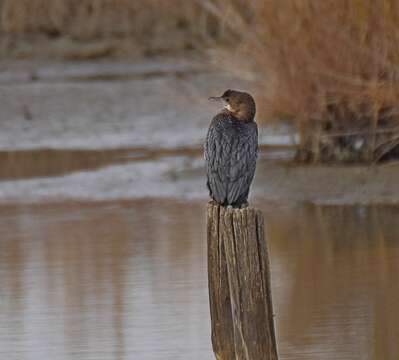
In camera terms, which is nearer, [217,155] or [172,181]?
[217,155]

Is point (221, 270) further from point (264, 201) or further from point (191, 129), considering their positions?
point (191, 129)

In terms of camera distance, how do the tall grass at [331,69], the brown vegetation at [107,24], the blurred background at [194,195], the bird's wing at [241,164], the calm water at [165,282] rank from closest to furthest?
the bird's wing at [241,164], the calm water at [165,282], the blurred background at [194,195], the tall grass at [331,69], the brown vegetation at [107,24]

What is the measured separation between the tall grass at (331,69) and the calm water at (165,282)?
1294mm

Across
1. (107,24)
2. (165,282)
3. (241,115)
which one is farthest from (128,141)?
(241,115)

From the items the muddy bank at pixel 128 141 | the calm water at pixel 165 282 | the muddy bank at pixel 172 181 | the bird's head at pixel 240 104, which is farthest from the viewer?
the muddy bank at pixel 128 141

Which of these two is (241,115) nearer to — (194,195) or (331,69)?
(331,69)

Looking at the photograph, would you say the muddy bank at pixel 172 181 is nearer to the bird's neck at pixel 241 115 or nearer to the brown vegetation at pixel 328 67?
the brown vegetation at pixel 328 67

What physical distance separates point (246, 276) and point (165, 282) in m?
3.23

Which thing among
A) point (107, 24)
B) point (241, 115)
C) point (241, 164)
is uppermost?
point (107, 24)

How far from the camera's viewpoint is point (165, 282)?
34.5ft

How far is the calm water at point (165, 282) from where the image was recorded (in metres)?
8.84

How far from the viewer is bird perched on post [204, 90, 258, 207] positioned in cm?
778

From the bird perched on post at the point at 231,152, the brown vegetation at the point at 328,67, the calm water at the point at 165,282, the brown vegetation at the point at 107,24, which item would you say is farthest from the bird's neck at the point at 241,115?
the brown vegetation at the point at 107,24

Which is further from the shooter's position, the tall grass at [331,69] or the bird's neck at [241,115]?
the tall grass at [331,69]
